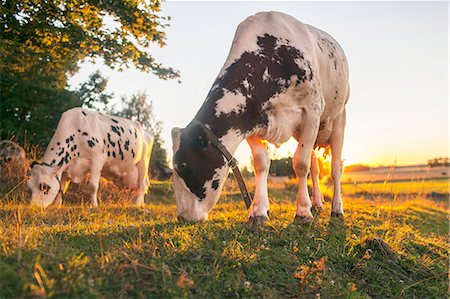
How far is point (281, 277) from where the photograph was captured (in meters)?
3.39

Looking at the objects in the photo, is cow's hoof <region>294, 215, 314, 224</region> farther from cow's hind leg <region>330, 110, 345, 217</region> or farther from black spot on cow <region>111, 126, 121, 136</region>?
black spot on cow <region>111, 126, 121, 136</region>

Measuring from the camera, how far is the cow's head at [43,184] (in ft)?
28.2

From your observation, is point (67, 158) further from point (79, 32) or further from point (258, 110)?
point (258, 110)

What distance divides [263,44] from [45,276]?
13.3 feet

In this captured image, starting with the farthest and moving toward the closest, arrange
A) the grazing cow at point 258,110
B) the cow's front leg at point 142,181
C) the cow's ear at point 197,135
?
the cow's front leg at point 142,181
the grazing cow at point 258,110
the cow's ear at point 197,135

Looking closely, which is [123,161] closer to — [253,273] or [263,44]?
[263,44]

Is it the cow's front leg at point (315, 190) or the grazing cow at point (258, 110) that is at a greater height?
the grazing cow at point (258, 110)

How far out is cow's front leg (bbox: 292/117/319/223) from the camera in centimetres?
562

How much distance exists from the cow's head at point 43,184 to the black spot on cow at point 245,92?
498cm

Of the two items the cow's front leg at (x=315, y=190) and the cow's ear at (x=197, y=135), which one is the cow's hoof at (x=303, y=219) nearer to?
the cow's front leg at (x=315, y=190)

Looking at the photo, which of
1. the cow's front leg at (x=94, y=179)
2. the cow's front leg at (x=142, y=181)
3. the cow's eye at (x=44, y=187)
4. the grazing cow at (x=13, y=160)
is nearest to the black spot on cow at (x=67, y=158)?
the cow's front leg at (x=94, y=179)

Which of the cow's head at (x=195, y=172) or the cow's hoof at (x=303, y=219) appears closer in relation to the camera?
the cow's head at (x=195, y=172)

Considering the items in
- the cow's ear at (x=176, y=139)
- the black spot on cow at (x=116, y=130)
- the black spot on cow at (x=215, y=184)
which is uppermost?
the black spot on cow at (x=116, y=130)

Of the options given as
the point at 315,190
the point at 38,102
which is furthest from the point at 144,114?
the point at 315,190
